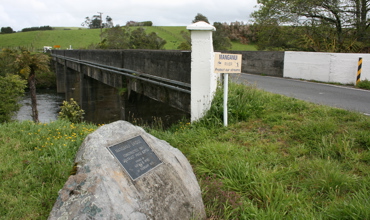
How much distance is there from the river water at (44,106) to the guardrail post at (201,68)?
18231 millimetres

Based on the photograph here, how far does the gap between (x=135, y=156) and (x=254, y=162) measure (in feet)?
5.49

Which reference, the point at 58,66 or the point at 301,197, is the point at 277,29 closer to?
the point at 301,197

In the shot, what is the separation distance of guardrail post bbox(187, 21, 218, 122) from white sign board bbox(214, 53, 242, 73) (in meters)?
0.61

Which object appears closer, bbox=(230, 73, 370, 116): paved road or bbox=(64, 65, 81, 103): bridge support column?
bbox=(230, 73, 370, 116): paved road

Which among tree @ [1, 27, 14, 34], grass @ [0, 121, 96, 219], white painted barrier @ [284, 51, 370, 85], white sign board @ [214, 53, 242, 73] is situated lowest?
grass @ [0, 121, 96, 219]

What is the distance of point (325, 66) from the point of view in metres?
12.1

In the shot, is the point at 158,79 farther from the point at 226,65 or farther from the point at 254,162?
the point at 254,162

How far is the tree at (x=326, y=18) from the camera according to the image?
18.2 meters

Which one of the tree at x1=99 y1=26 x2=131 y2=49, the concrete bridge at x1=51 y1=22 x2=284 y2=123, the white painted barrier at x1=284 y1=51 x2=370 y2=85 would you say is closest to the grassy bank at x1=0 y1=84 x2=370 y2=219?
the concrete bridge at x1=51 y1=22 x2=284 y2=123

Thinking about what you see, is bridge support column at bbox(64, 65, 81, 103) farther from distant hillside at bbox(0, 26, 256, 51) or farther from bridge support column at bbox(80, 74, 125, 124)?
distant hillside at bbox(0, 26, 256, 51)

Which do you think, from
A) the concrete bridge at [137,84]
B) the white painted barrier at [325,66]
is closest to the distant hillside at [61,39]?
the concrete bridge at [137,84]

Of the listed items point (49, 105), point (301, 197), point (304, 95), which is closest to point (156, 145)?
point (301, 197)

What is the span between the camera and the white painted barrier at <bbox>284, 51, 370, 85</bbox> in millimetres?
11133

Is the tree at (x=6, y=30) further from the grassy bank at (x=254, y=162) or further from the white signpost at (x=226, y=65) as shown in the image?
the white signpost at (x=226, y=65)
